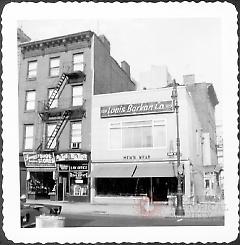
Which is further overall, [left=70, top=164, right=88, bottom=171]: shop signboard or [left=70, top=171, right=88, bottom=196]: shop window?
[left=70, top=164, right=88, bottom=171]: shop signboard

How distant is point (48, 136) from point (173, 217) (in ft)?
11.3

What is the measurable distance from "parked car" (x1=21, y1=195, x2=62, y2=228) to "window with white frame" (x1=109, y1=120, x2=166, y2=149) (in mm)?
2025

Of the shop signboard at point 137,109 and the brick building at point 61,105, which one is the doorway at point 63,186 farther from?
the shop signboard at point 137,109

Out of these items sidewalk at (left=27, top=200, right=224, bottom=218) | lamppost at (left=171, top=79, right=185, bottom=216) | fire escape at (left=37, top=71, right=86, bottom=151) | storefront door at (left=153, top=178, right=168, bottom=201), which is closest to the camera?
sidewalk at (left=27, top=200, right=224, bottom=218)

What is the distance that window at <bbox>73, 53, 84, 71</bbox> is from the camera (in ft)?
32.6

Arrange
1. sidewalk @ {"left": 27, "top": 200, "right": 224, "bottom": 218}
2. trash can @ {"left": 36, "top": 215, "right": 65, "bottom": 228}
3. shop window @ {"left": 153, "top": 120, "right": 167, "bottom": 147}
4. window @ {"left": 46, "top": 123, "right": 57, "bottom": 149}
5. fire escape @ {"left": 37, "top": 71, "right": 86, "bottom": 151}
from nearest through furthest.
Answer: trash can @ {"left": 36, "top": 215, "right": 65, "bottom": 228} → sidewalk @ {"left": 27, "top": 200, "right": 224, "bottom": 218} → shop window @ {"left": 153, "top": 120, "right": 167, "bottom": 147} → fire escape @ {"left": 37, "top": 71, "right": 86, "bottom": 151} → window @ {"left": 46, "top": 123, "right": 57, "bottom": 149}

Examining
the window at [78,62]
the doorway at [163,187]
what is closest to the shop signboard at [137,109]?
the window at [78,62]

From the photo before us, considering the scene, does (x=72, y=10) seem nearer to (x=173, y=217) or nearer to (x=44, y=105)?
(x=44, y=105)

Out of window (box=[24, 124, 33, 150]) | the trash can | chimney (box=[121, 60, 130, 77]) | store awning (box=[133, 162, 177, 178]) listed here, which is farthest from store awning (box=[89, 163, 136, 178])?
chimney (box=[121, 60, 130, 77])

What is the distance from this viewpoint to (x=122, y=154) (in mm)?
9586

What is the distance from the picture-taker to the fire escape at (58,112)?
9.34 m

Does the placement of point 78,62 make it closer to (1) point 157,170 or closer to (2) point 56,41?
(2) point 56,41

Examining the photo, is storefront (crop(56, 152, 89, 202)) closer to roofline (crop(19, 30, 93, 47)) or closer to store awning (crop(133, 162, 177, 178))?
store awning (crop(133, 162, 177, 178))

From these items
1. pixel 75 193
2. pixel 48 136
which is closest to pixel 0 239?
pixel 75 193
